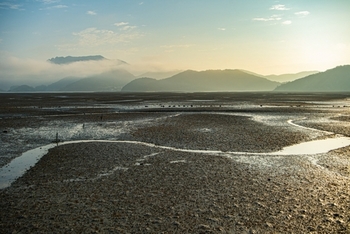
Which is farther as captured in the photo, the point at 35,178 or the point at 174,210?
the point at 35,178

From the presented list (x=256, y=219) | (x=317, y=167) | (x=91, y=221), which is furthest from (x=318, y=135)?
(x=91, y=221)

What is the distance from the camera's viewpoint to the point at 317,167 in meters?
16.3

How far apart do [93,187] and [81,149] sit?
8912mm

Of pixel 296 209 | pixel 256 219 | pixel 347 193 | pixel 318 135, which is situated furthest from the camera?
pixel 318 135

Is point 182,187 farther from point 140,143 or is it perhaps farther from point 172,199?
point 140,143

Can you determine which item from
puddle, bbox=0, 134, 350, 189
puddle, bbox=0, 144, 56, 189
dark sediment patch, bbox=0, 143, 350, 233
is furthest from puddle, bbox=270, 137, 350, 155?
puddle, bbox=0, 144, 56, 189

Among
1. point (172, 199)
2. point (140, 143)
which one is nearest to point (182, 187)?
point (172, 199)

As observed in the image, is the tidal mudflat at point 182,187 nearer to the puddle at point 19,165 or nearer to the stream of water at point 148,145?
the stream of water at point 148,145

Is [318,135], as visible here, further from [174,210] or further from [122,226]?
[122,226]

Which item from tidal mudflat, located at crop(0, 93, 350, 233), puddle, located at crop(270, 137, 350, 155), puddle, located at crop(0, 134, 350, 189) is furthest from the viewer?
puddle, located at crop(270, 137, 350, 155)

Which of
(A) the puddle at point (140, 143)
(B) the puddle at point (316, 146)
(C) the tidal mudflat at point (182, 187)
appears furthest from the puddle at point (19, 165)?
(B) the puddle at point (316, 146)

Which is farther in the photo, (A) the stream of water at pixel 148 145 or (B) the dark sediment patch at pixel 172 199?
(A) the stream of water at pixel 148 145

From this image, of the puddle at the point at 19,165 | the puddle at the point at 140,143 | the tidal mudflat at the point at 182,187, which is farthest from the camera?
the puddle at the point at 140,143

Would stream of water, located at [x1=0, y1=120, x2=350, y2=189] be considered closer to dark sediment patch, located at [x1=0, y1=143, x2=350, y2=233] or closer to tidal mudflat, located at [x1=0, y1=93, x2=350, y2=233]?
tidal mudflat, located at [x1=0, y1=93, x2=350, y2=233]
